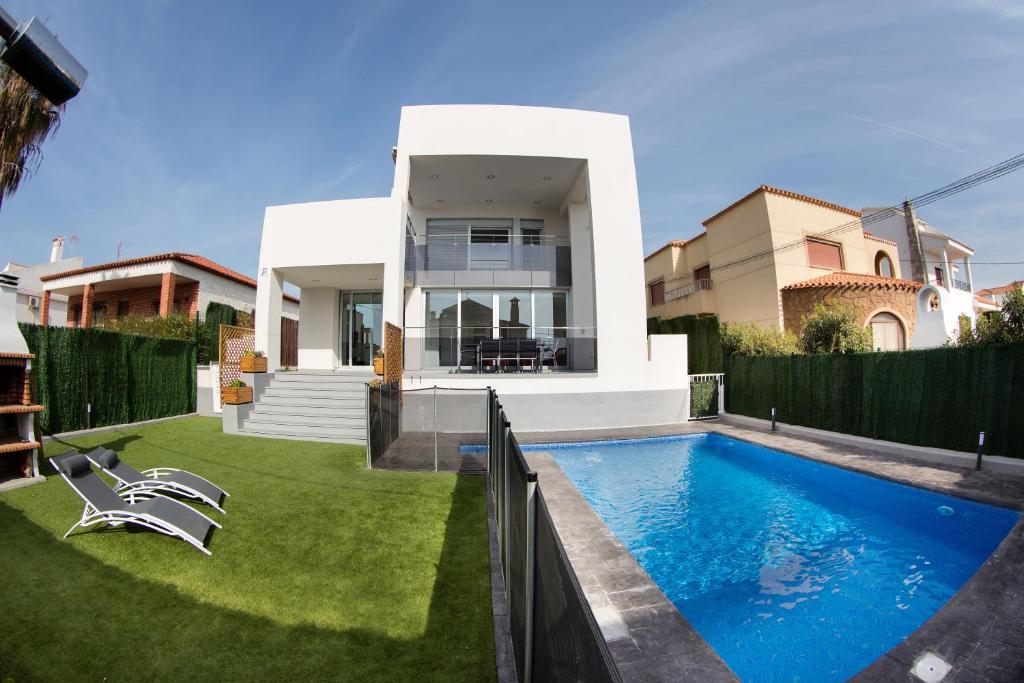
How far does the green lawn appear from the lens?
104 inches

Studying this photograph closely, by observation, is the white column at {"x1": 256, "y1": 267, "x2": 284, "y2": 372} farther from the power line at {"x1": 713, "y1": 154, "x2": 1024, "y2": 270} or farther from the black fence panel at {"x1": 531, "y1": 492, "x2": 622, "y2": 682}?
the power line at {"x1": 713, "y1": 154, "x2": 1024, "y2": 270}

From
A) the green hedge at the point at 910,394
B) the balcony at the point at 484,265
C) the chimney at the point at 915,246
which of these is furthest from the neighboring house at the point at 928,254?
the balcony at the point at 484,265

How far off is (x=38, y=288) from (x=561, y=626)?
35912mm

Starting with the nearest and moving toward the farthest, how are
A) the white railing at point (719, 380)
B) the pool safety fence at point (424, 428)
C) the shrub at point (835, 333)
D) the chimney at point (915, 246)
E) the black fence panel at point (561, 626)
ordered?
the black fence panel at point (561, 626) → the pool safety fence at point (424, 428) → the shrub at point (835, 333) → the white railing at point (719, 380) → the chimney at point (915, 246)

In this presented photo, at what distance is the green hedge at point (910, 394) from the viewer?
305 inches

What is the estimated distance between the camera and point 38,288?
23391 millimetres

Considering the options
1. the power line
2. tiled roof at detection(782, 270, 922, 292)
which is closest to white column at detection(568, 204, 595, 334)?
the power line

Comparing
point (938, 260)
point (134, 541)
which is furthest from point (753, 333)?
point (938, 260)

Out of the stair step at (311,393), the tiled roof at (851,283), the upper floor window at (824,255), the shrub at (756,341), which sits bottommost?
the stair step at (311,393)

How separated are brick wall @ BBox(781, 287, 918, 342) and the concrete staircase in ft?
52.8

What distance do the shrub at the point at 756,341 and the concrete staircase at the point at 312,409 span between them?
1337 centimetres

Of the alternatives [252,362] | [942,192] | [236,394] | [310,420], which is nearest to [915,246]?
[942,192]

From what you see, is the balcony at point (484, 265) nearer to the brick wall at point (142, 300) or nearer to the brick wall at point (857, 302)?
the brick wall at point (857, 302)

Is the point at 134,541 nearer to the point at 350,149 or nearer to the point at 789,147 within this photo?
the point at 350,149
